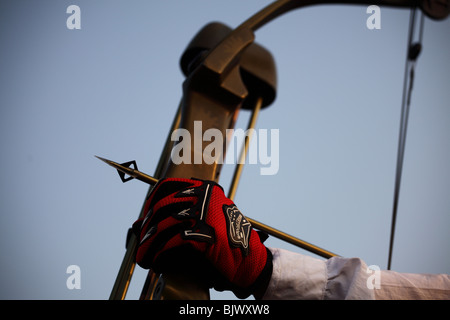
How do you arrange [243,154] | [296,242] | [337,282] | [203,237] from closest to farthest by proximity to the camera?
[203,237] < [337,282] < [296,242] < [243,154]

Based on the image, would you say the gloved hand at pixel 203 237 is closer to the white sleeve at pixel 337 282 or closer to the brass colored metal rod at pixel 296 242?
the white sleeve at pixel 337 282

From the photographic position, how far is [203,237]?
0.51 meters

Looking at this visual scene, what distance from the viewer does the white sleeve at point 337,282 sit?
24.5 inches

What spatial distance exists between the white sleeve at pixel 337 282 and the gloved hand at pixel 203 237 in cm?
3

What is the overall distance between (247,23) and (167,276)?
77 centimetres

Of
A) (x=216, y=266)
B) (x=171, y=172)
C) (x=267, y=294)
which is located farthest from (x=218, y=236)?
(x=171, y=172)

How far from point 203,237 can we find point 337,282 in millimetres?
271

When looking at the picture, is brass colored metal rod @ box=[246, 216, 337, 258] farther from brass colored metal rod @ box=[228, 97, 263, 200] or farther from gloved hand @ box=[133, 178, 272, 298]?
brass colored metal rod @ box=[228, 97, 263, 200]

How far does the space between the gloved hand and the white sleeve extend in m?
0.03

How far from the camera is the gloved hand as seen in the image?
0.53 metres

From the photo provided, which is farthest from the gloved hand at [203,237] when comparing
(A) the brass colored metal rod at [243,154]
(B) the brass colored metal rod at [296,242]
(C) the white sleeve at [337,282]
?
(A) the brass colored metal rod at [243,154]

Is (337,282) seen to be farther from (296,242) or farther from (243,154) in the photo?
(243,154)

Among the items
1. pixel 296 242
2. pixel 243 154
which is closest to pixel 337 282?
pixel 296 242
